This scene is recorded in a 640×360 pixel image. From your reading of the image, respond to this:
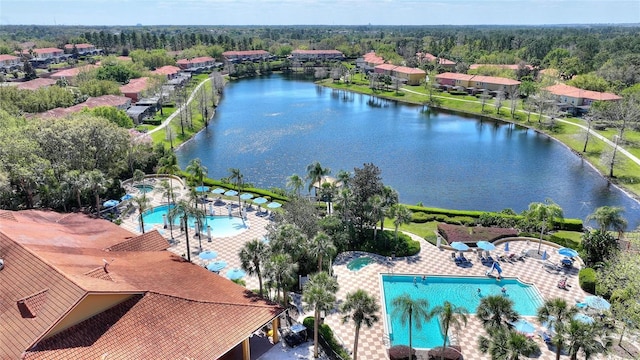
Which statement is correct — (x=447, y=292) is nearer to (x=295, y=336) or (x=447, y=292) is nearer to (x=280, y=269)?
(x=295, y=336)

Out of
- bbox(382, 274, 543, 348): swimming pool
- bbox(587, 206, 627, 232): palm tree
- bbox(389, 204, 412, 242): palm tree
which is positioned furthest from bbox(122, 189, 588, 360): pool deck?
bbox(587, 206, 627, 232): palm tree

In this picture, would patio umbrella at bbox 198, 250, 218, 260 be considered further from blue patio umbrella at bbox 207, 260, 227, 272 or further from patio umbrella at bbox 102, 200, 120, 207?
patio umbrella at bbox 102, 200, 120, 207

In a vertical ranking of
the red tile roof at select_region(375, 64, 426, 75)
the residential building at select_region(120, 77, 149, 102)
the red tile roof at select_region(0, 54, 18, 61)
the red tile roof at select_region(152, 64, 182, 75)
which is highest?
the red tile roof at select_region(0, 54, 18, 61)

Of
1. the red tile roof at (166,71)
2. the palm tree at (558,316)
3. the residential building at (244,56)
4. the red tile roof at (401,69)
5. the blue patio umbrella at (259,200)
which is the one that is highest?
the residential building at (244,56)

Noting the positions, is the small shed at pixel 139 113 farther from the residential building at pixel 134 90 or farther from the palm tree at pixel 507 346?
the palm tree at pixel 507 346

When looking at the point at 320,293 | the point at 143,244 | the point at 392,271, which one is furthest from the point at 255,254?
the point at 392,271

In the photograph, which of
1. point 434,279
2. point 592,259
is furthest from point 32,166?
point 592,259

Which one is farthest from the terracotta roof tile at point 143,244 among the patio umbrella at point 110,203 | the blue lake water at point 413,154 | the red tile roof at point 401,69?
the red tile roof at point 401,69
